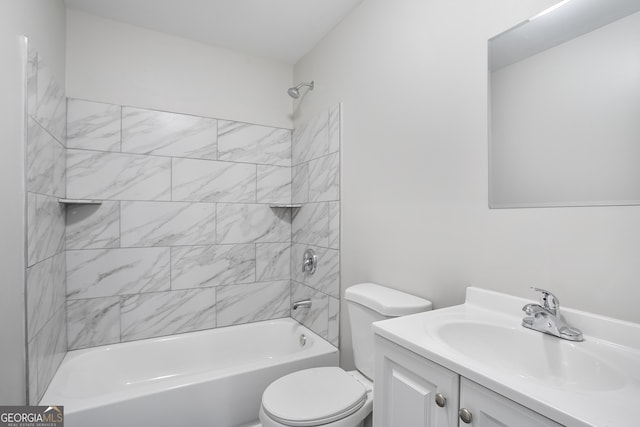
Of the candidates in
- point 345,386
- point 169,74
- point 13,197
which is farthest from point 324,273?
point 169,74

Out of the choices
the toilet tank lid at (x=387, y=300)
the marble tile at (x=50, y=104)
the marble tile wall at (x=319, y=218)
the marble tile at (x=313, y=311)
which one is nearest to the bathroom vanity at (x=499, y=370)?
the toilet tank lid at (x=387, y=300)

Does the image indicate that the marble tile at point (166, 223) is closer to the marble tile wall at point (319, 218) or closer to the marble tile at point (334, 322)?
the marble tile wall at point (319, 218)

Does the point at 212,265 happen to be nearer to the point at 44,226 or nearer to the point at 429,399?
the point at 44,226

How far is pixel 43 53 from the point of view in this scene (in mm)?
1592

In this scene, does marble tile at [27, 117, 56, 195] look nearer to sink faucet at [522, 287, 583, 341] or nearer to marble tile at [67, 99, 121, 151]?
marble tile at [67, 99, 121, 151]

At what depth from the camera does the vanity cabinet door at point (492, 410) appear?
631 mm

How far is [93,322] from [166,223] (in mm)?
774

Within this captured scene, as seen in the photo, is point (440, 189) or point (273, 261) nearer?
point (440, 189)

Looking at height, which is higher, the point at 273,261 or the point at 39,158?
the point at 39,158

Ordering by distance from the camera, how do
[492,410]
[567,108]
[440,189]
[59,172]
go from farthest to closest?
[59,172] < [440,189] < [567,108] < [492,410]

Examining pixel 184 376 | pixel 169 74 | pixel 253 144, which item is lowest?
pixel 184 376

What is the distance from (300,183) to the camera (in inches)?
102

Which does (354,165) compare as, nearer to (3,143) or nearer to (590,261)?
(590,261)

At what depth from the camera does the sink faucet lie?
90 centimetres
